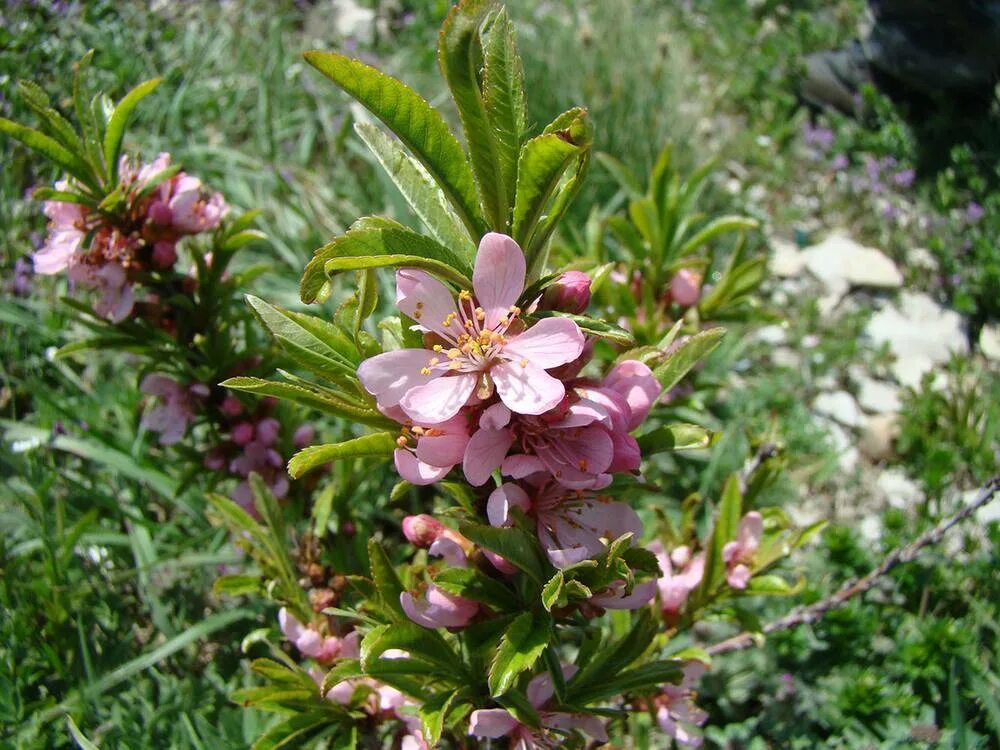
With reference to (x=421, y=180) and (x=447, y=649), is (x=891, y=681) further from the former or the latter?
(x=421, y=180)

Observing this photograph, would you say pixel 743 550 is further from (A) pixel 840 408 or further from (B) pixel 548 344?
(A) pixel 840 408

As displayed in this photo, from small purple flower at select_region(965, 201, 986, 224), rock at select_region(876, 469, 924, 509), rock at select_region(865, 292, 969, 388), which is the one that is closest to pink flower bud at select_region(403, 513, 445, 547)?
rock at select_region(876, 469, 924, 509)

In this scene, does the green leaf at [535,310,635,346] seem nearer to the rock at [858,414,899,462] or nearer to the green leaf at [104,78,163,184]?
the green leaf at [104,78,163,184]

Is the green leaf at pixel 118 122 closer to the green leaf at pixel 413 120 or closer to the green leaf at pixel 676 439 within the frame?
the green leaf at pixel 413 120

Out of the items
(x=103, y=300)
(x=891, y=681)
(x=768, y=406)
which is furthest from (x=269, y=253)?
(x=891, y=681)

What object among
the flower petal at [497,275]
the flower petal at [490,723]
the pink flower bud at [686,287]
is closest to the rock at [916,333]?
the pink flower bud at [686,287]

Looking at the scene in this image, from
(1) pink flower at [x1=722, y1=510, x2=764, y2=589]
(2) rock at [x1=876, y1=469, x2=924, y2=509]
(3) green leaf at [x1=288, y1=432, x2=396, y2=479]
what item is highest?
(3) green leaf at [x1=288, y1=432, x2=396, y2=479]
